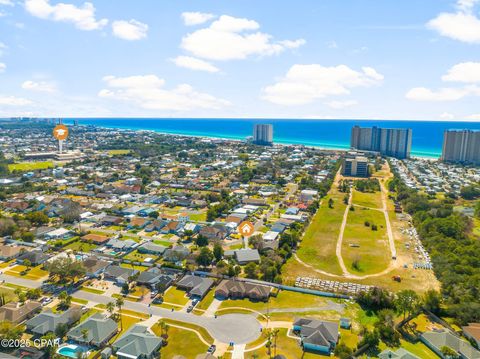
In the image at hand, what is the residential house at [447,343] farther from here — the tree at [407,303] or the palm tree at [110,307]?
the palm tree at [110,307]

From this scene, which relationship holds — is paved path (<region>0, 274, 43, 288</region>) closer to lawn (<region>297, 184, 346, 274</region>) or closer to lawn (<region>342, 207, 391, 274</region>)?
lawn (<region>297, 184, 346, 274</region>)

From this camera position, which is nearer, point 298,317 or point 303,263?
point 298,317

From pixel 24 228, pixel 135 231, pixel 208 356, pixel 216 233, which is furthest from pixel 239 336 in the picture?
pixel 24 228

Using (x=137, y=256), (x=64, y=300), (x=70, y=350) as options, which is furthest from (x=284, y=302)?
(x=64, y=300)

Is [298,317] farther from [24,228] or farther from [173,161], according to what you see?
[173,161]

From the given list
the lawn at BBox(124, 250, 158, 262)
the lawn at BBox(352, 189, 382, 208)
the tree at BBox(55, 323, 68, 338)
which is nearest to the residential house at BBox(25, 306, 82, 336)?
the tree at BBox(55, 323, 68, 338)

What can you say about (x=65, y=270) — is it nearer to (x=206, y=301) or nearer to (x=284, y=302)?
(x=206, y=301)
